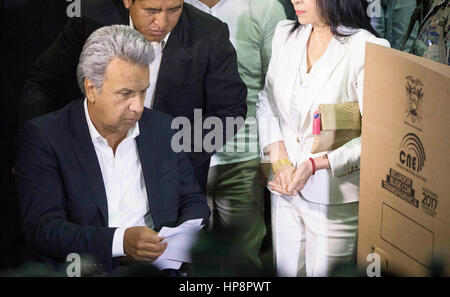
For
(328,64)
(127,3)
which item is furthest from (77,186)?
(328,64)

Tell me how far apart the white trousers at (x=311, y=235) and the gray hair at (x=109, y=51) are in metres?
0.94

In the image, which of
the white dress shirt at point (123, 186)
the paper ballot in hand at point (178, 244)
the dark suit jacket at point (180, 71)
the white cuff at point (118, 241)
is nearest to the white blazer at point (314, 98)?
the dark suit jacket at point (180, 71)

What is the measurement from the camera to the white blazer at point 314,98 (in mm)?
3332

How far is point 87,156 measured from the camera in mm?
3217

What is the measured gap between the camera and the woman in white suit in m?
3.33

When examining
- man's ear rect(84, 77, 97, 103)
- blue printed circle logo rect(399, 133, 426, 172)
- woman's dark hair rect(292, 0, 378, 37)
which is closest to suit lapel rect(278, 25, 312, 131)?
woman's dark hair rect(292, 0, 378, 37)

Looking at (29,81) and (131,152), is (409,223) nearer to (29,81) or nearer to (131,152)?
Answer: (131,152)

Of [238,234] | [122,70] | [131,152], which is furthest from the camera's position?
[238,234]

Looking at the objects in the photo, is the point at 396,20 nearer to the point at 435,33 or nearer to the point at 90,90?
the point at 435,33

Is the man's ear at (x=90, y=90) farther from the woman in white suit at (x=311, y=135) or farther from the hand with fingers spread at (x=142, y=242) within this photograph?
→ the woman in white suit at (x=311, y=135)

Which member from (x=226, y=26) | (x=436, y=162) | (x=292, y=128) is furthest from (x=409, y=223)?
(x=226, y=26)

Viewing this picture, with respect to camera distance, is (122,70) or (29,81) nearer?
(122,70)

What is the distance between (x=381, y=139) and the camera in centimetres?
336

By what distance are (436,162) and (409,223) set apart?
357mm
